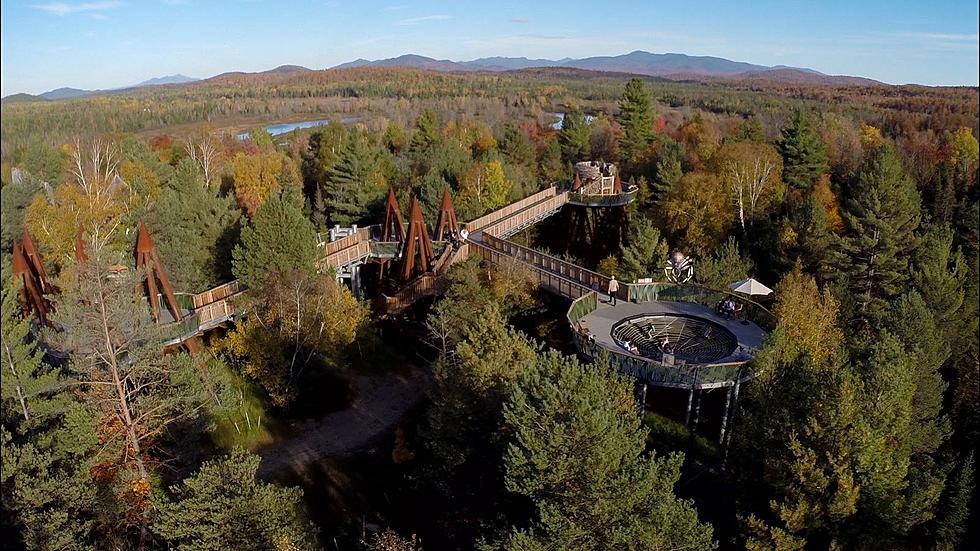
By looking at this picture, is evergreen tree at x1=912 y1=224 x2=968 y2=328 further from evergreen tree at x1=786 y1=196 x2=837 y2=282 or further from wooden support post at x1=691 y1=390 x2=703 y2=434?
wooden support post at x1=691 y1=390 x2=703 y2=434

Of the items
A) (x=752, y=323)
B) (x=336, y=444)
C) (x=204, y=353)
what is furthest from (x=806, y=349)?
(x=204, y=353)

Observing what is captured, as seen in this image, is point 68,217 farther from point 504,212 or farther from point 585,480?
point 585,480

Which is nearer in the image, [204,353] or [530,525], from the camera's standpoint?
[530,525]

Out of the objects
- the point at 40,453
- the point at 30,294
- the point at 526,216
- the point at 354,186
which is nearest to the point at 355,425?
the point at 40,453

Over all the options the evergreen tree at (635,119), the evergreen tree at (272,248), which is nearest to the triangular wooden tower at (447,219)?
the evergreen tree at (272,248)

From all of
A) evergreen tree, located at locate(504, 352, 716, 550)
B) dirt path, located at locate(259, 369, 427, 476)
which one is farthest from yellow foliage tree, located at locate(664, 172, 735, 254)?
evergreen tree, located at locate(504, 352, 716, 550)

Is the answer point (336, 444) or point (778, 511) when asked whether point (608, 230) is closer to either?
point (336, 444)
